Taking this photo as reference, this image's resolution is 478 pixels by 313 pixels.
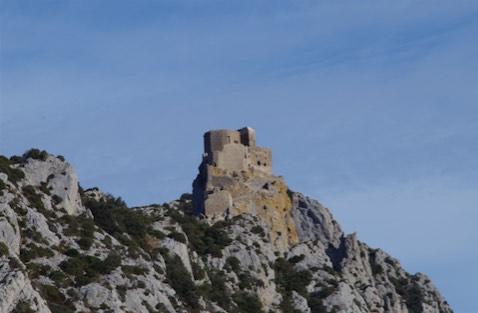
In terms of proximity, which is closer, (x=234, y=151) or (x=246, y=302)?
(x=246, y=302)

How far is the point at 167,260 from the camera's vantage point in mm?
112750

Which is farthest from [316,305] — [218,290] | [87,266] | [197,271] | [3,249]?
[3,249]

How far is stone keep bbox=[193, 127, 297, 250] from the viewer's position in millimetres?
132000

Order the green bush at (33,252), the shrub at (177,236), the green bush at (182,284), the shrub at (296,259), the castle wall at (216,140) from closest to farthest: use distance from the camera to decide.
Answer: the green bush at (33,252), the green bush at (182,284), the shrub at (177,236), the shrub at (296,259), the castle wall at (216,140)

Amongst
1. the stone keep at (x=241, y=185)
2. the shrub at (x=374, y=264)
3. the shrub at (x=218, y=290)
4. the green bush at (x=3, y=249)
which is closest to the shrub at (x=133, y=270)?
the shrub at (x=218, y=290)

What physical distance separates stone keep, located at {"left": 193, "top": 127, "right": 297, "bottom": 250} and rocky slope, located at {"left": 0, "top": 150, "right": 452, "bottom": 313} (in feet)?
7.50

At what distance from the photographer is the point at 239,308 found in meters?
116

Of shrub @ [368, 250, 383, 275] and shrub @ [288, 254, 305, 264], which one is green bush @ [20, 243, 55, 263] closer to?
shrub @ [288, 254, 305, 264]

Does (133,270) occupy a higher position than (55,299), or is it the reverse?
(133,270)

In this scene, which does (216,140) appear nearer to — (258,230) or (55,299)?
(258,230)

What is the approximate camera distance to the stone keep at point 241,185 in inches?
5197

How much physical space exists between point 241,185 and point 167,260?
74.2 ft

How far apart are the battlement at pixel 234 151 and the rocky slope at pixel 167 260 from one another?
19.4 feet

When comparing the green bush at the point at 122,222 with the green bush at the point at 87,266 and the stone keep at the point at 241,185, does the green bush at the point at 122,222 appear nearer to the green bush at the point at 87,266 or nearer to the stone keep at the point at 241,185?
the green bush at the point at 87,266
